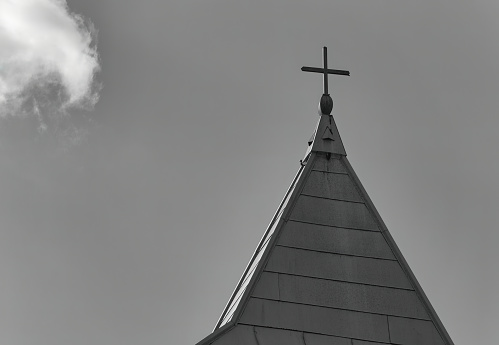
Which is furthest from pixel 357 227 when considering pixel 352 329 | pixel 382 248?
pixel 352 329

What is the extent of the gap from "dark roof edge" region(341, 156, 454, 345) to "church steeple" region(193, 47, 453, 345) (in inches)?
0.6

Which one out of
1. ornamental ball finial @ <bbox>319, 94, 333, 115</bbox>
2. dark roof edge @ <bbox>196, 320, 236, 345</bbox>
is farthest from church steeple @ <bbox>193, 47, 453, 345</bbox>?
ornamental ball finial @ <bbox>319, 94, 333, 115</bbox>

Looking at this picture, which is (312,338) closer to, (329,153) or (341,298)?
(341,298)

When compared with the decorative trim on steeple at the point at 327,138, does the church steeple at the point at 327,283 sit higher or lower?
lower

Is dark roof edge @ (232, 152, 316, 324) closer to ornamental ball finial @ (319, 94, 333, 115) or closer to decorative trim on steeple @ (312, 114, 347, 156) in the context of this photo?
decorative trim on steeple @ (312, 114, 347, 156)

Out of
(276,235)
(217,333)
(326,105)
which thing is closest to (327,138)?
(326,105)

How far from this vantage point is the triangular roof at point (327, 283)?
2378 cm

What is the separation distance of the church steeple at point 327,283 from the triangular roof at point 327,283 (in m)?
0.01

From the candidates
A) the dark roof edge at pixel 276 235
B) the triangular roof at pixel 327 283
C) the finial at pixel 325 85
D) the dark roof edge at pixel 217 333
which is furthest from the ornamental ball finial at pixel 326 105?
the dark roof edge at pixel 217 333

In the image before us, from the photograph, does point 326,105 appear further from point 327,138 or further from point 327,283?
point 327,283

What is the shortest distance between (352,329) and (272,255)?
1826 millimetres

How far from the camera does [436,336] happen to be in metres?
24.2

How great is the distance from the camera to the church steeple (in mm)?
23781

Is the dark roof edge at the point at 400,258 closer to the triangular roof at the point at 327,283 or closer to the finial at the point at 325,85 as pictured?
the triangular roof at the point at 327,283
